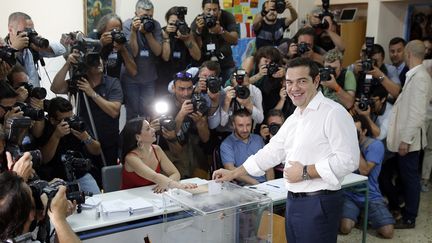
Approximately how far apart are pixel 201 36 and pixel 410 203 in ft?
7.84

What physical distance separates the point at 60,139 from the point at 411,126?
289 centimetres

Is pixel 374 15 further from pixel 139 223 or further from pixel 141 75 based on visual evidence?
pixel 139 223

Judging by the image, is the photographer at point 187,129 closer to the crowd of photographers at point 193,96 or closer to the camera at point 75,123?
the crowd of photographers at point 193,96

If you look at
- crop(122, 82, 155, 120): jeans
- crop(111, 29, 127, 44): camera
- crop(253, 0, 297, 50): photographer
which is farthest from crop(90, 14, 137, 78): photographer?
crop(253, 0, 297, 50): photographer

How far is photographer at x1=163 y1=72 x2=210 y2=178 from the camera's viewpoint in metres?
3.64

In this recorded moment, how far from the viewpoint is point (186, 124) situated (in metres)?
3.81

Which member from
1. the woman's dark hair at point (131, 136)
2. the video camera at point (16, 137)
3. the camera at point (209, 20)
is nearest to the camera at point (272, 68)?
the camera at point (209, 20)

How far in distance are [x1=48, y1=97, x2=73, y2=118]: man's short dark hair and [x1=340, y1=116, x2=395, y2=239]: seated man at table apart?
7.48ft

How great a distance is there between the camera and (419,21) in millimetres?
5625

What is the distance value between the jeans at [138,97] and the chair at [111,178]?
985mm

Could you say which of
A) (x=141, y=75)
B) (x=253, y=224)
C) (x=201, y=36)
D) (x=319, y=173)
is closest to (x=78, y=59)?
(x=141, y=75)

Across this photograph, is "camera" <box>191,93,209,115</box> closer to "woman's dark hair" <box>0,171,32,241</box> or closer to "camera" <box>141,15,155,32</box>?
"camera" <box>141,15,155,32</box>

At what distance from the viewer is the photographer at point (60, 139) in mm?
3217

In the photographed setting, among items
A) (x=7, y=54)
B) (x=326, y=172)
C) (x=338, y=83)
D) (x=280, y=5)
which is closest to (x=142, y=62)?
(x=7, y=54)
